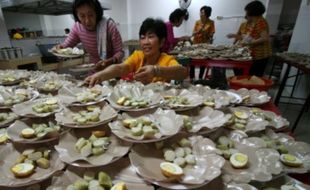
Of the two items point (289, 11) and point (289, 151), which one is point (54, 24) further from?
point (289, 151)

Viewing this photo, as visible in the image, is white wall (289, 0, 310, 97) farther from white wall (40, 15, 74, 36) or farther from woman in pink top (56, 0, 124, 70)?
white wall (40, 15, 74, 36)

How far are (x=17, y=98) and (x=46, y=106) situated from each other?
0.89ft

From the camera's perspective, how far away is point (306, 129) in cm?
243

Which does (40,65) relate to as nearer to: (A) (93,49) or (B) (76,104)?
(A) (93,49)

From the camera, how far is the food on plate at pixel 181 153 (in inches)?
22.8

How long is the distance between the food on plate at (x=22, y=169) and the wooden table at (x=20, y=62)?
119 inches

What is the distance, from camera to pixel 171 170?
0.53 m

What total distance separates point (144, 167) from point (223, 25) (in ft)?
18.7

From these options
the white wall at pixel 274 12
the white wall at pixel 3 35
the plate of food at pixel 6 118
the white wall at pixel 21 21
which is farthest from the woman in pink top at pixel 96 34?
the white wall at pixel 274 12

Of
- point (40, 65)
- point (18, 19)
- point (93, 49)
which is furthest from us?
point (18, 19)

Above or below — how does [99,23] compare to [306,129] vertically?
above

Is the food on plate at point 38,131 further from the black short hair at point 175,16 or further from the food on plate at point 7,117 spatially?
the black short hair at point 175,16

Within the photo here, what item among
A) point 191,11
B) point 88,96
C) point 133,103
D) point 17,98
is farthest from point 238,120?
point 191,11

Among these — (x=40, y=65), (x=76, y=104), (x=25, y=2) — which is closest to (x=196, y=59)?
(x=76, y=104)
